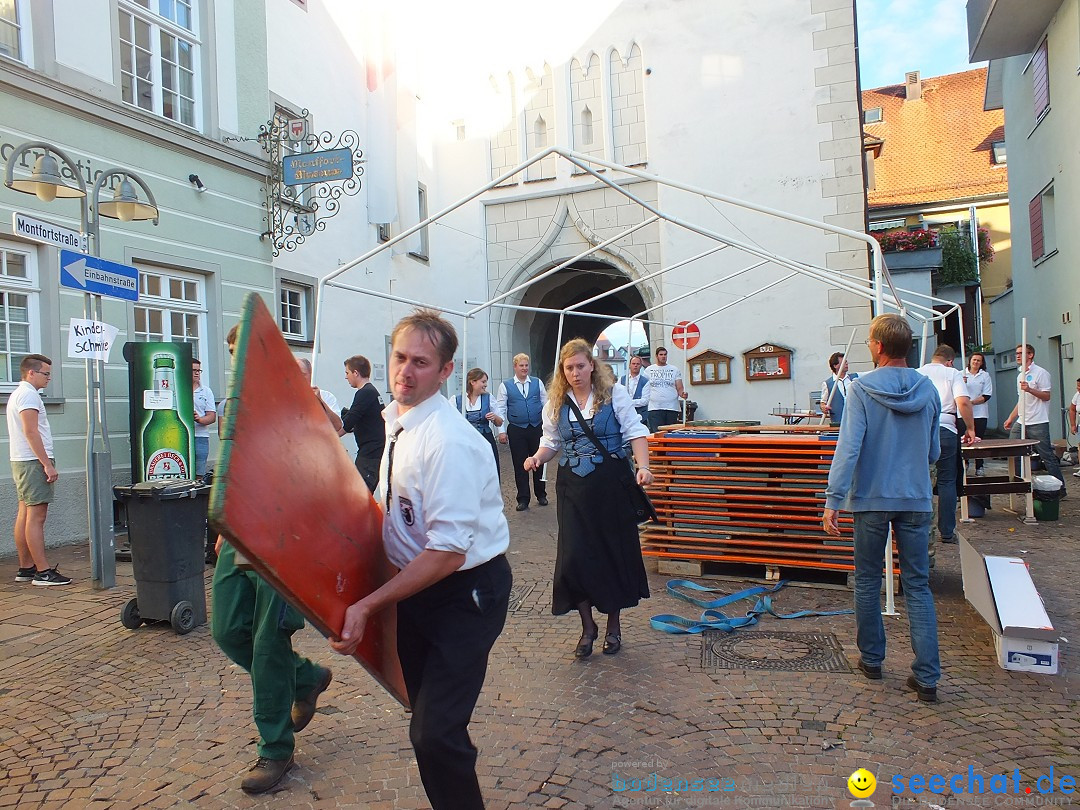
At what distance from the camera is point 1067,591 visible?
563 cm

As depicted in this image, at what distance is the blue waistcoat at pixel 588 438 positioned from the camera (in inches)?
184

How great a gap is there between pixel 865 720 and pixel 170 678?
3548 mm

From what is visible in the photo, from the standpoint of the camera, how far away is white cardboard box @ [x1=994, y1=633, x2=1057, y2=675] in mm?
4055

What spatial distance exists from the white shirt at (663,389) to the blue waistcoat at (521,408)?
3.22m

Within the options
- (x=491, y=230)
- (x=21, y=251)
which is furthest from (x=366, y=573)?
(x=491, y=230)

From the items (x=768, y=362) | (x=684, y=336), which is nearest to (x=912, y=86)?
(x=768, y=362)

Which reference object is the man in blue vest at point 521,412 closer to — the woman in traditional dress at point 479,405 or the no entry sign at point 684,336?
the woman in traditional dress at point 479,405

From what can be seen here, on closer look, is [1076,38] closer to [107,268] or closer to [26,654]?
[107,268]

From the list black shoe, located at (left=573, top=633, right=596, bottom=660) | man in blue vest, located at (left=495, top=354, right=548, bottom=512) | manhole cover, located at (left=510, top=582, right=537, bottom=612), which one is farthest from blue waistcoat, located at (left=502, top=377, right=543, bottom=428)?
black shoe, located at (left=573, top=633, right=596, bottom=660)

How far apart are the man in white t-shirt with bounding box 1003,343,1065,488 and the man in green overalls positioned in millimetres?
9183

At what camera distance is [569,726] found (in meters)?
3.61

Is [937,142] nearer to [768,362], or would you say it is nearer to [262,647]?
[768,362]

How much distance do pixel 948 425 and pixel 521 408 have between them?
495cm

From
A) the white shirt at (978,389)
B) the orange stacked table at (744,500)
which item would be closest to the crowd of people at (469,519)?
the orange stacked table at (744,500)
